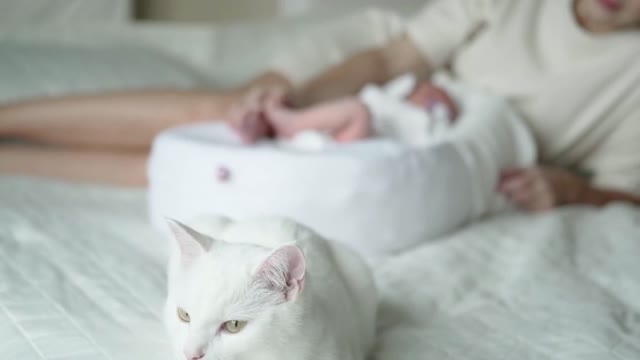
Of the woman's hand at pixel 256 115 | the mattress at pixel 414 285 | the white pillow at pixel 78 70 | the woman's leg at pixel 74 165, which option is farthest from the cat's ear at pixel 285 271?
the white pillow at pixel 78 70

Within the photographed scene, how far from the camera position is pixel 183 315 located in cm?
54

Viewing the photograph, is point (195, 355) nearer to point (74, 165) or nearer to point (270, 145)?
point (270, 145)

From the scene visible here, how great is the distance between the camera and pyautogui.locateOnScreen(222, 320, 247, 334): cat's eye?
0.51 m

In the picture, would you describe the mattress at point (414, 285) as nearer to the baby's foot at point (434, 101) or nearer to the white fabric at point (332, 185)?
the white fabric at point (332, 185)

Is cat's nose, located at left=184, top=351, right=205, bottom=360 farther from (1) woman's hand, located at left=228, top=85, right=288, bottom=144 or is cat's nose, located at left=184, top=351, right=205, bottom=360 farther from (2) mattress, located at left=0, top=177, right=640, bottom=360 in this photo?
(1) woman's hand, located at left=228, top=85, right=288, bottom=144

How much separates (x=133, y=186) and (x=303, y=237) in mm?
719

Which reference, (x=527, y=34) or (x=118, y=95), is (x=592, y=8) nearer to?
(x=527, y=34)

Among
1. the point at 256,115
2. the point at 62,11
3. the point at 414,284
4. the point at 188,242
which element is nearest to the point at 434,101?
the point at 256,115

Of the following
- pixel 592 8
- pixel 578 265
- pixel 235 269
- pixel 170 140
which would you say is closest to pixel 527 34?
pixel 592 8

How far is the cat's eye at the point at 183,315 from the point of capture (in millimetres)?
530

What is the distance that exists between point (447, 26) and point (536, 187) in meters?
0.46

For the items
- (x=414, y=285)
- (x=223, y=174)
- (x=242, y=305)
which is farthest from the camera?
(x=223, y=174)

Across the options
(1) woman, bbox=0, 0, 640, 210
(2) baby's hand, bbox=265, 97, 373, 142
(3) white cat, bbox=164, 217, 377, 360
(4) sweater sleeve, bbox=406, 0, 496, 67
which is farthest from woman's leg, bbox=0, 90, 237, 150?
(3) white cat, bbox=164, 217, 377, 360

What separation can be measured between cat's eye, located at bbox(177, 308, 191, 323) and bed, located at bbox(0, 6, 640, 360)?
10 centimetres
